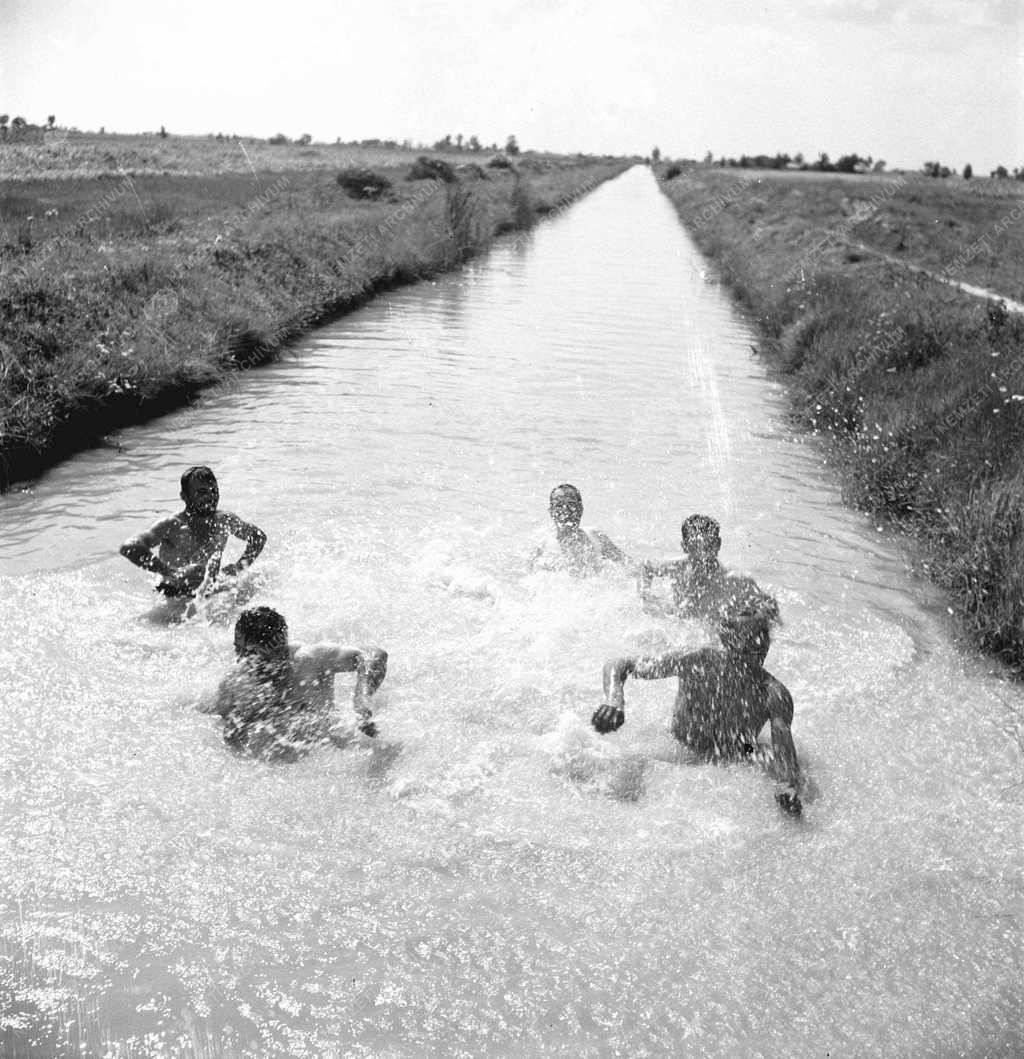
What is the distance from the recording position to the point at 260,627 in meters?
5.84

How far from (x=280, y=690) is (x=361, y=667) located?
1.65ft

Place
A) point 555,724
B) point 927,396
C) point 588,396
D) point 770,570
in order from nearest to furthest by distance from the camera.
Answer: point 555,724 < point 770,570 < point 927,396 < point 588,396

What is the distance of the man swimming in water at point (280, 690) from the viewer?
5801mm

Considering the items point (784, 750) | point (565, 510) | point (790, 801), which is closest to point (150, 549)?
point (565, 510)

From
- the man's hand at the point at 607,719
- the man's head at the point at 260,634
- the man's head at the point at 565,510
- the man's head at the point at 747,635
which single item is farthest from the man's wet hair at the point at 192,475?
the man's head at the point at 747,635

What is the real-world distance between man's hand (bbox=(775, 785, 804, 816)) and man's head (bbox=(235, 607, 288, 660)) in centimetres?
295

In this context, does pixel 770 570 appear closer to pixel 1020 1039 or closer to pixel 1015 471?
pixel 1015 471

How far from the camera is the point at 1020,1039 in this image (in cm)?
401

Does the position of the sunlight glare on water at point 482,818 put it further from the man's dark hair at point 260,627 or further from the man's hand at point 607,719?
the man's dark hair at point 260,627

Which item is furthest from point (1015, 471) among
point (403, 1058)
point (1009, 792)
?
point (403, 1058)

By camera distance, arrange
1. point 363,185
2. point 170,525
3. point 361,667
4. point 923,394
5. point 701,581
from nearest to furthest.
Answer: point 361,667
point 701,581
point 170,525
point 923,394
point 363,185

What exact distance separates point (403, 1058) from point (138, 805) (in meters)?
2.14

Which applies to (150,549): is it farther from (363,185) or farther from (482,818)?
(363,185)

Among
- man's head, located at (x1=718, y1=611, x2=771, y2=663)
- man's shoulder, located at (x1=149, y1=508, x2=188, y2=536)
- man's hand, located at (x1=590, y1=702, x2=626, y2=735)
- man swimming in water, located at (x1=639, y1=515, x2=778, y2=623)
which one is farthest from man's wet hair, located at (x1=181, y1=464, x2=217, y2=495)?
man's head, located at (x1=718, y1=611, x2=771, y2=663)
